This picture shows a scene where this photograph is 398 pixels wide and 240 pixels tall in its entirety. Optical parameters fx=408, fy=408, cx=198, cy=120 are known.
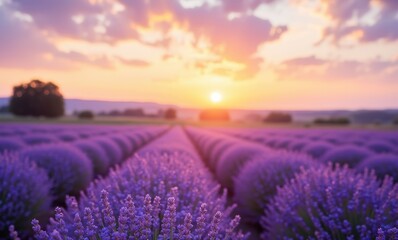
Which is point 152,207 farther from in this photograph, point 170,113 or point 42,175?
point 170,113

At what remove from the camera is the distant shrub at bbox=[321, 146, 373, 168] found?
34.8ft

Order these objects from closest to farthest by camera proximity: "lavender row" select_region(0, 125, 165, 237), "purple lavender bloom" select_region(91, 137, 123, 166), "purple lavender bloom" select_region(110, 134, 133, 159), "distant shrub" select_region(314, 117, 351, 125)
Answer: "lavender row" select_region(0, 125, 165, 237), "purple lavender bloom" select_region(91, 137, 123, 166), "purple lavender bloom" select_region(110, 134, 133, 159), "distant shrub" select_region(314, 117, 351, 125)

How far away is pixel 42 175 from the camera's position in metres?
6.82

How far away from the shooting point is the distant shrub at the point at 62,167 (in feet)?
27.7

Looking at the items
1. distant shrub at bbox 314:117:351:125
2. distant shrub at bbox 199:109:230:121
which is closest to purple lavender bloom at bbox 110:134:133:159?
distant shrub at bbox 314:117:351:125

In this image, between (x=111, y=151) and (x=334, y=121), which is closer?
(x=111, y=151)

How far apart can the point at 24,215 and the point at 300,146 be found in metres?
11.7

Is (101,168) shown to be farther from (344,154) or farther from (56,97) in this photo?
(56,97)

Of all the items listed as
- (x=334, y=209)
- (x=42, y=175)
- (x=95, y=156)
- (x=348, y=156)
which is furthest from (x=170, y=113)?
(x=334, y=209)

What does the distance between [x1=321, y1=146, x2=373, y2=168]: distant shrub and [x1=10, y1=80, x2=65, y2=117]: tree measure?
55228 mm

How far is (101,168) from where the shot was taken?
39.2 ft

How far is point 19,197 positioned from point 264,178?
3762 mm

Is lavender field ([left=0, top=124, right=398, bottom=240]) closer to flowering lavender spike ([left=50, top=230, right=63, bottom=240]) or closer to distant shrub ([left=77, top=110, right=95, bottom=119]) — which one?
flowering lavender spike ([left=50, top=230, right=63, bottom=240])

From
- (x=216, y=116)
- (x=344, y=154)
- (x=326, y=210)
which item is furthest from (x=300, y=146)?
(x=216, y=116)
